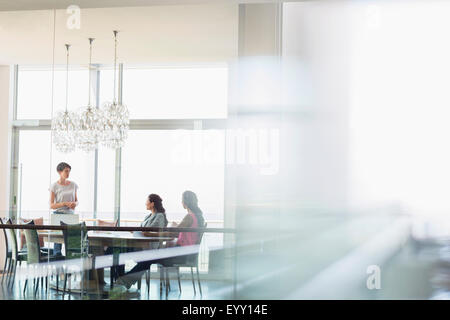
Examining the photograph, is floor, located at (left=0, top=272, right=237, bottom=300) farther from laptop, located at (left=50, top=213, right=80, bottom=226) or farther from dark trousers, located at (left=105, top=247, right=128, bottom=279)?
laptop, located at (left=50, top=213, right=80, bottom=226)

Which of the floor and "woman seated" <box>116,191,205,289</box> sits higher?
"woman seated" <box>116,191,205,289</box>

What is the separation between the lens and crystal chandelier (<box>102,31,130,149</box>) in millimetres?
3123

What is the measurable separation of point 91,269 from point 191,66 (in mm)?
1228

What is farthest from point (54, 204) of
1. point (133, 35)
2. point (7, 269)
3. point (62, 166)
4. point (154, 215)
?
point (133, 35)

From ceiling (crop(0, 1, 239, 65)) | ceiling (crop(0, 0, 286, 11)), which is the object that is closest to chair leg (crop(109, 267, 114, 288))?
ceiling (crop(0, 1, 239, 65))

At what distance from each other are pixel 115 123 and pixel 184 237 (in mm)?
720

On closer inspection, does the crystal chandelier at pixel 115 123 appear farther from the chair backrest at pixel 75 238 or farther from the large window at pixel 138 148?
the chair backrest at pixel 75 238

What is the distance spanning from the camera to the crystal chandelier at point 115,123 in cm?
312

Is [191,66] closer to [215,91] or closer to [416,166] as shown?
[215,91]

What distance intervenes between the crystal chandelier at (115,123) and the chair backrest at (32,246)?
63cm

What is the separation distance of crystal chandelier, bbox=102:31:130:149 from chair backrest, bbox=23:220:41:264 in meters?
0.63

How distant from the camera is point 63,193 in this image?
3121mm

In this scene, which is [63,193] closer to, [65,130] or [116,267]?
[65,130]
